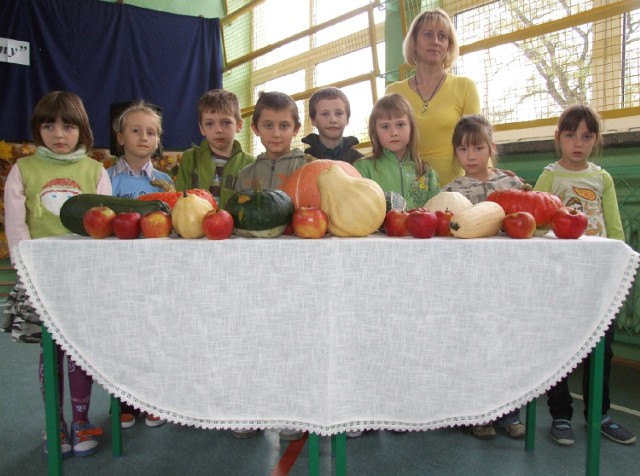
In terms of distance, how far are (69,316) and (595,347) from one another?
4.32 ft

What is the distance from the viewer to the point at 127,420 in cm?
219

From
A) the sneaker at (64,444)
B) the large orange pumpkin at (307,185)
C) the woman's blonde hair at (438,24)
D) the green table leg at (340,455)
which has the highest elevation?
the woman's blonde hair at (438,24)

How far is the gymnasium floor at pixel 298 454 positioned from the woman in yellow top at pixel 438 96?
1170 millimetres

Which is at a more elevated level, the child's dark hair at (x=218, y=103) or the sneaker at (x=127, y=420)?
the child's dark hair at (x=218, y=103)

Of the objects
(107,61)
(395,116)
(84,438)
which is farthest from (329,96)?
(107,61)

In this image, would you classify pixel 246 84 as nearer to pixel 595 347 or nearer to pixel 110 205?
pixel 110 205

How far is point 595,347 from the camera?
1.23m

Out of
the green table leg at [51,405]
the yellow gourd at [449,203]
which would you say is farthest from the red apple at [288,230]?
the green table leg at [51,405]

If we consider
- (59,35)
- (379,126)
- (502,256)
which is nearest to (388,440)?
(502,256)

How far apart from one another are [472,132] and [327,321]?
4.34 ft

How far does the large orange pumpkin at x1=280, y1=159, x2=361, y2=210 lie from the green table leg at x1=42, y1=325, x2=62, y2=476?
0.77 metres

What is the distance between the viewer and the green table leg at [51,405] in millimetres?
1278

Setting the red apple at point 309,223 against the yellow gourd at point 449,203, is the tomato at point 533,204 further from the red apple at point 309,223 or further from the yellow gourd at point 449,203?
the red apple at point 309,223

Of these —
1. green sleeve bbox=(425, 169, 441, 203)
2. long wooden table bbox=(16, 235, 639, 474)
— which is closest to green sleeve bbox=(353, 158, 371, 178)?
green sleeve bbox=(425, 169, 441, 203)
